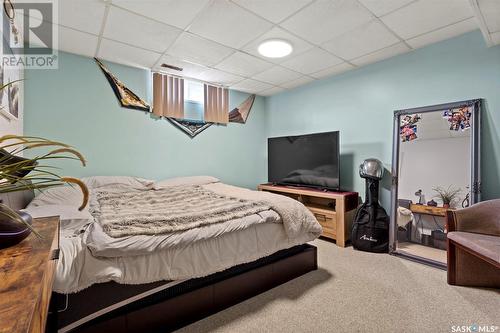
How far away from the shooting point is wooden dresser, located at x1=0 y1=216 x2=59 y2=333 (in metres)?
0.44

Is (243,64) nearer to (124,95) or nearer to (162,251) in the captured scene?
(124,95)

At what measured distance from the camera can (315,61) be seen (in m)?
3.08

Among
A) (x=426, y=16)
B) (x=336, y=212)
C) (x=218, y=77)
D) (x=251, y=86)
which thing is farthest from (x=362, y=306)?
(x=251, y=86)

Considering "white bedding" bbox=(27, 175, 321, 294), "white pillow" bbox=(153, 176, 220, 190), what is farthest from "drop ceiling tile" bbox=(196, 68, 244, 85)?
"white bedding" bbox=(27, 175, 321, 294)

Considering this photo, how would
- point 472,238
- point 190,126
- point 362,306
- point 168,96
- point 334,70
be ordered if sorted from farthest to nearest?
point 190,126
point 168,96
point 334,70
point 472,238
point 362,306

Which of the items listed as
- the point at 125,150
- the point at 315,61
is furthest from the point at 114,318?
the point at 315,61

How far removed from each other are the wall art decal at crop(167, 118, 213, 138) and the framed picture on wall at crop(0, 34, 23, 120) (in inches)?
67.7

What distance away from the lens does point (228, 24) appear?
2.26 metres

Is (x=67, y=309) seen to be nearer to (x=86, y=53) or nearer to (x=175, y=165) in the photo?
(x=175, y=165)

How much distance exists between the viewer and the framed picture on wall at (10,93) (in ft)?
6.08

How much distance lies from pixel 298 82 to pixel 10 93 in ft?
11.9

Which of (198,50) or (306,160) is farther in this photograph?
(306,160)
